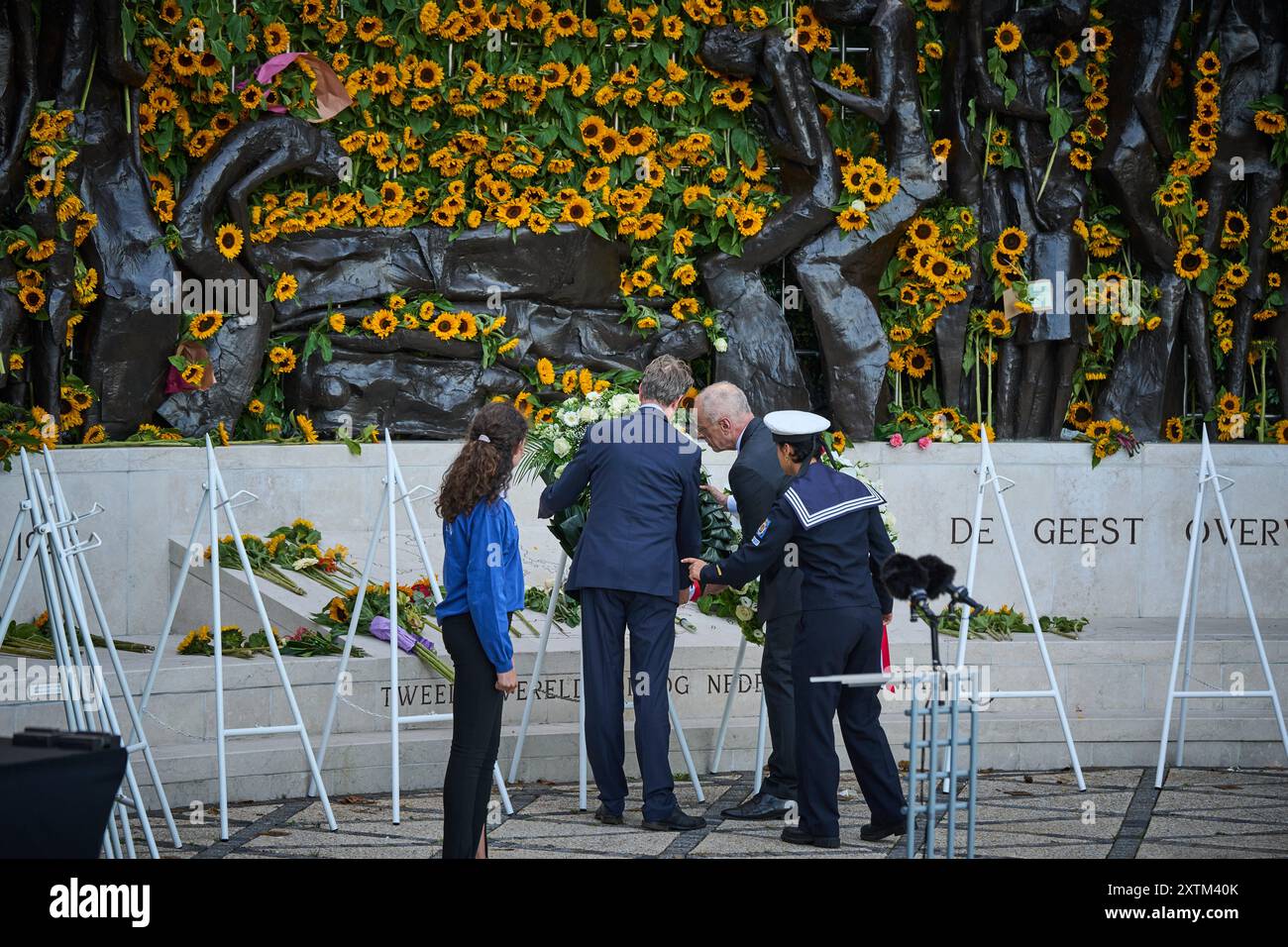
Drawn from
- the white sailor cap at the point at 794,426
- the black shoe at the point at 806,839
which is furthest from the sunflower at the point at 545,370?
the black shoe at the point at 806,839

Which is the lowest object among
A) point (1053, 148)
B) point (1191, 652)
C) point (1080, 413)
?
point (1191, 652)

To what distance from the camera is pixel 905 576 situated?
4.98 metres

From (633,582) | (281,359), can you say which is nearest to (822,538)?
(633,582)

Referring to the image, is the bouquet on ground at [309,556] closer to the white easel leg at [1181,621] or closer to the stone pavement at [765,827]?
the stone pavement at [765,827]

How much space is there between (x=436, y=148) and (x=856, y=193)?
3042mm

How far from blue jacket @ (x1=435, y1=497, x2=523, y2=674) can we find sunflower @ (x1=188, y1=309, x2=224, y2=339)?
17.0ft

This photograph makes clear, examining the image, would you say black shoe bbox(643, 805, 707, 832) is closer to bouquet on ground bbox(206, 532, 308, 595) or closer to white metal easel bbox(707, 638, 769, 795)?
white metal easel bbox(707, 638, 769, 795)

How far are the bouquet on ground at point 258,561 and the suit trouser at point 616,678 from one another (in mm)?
2754

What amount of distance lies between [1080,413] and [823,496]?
19.7 feet

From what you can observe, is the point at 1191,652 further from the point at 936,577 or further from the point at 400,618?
the point at 400,618

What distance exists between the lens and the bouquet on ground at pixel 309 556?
30.0 feet

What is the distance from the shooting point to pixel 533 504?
10.6 metres

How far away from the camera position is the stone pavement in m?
6.28

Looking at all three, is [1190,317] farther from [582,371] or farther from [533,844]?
[533,844]
